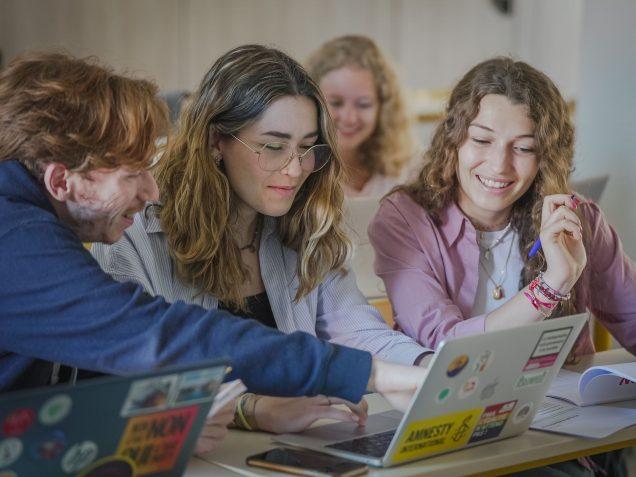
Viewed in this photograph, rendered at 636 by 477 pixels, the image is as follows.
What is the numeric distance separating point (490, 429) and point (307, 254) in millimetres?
603

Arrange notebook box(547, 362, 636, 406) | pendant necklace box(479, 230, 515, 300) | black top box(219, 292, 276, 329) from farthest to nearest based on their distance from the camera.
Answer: pendant necklace box(479, 230, 515, 300)
black top box(219, 292, 276, 329)
notebook box(547, 362, 636, 406)

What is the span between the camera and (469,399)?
1.51m

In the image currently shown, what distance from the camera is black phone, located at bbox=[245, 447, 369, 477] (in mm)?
1438

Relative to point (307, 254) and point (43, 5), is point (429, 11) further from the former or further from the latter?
point (307, 254)

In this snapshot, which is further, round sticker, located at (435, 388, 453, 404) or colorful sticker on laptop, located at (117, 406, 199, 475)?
round sticker, located at (435, 388, 453, 404)

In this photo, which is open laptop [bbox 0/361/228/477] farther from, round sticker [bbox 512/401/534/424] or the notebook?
the notebook

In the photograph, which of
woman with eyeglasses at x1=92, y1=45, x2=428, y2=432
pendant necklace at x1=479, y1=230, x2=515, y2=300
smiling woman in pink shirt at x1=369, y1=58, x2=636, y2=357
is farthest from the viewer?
pendant necklace at x1=479, y1=230, x2=515, y2=300

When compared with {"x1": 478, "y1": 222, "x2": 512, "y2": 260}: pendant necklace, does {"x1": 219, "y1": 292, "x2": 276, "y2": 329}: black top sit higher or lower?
lower

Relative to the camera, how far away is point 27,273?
53.7 inches

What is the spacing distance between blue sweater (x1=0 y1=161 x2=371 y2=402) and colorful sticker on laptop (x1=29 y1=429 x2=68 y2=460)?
214 mm

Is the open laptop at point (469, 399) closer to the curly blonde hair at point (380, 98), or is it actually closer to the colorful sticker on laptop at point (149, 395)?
the colorful sticker on laptop at point (149, 395)

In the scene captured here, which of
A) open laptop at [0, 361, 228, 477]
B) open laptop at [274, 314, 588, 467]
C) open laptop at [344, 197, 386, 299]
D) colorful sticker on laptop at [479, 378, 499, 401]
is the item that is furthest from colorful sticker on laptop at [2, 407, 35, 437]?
open laptop at [344, 197, 386, 299]

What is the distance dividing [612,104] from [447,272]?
4.45 feet

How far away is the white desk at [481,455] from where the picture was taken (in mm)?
1483
